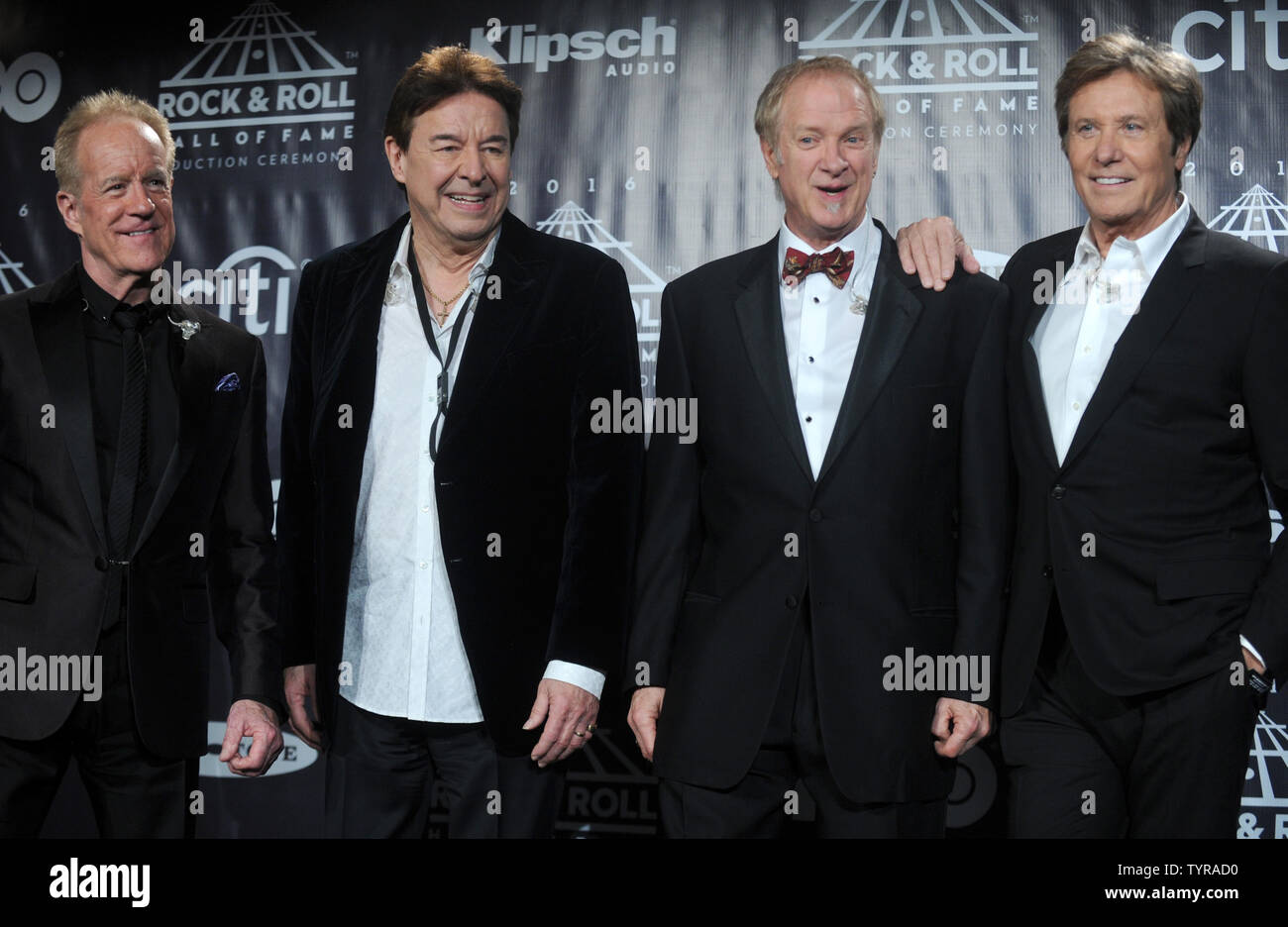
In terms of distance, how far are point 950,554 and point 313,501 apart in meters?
1.47

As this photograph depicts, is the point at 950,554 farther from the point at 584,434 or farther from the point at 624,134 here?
the point at 624,134

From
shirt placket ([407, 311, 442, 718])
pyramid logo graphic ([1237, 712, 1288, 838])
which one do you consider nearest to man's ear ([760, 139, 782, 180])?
shirt placket ([407, 311, 442, 718])

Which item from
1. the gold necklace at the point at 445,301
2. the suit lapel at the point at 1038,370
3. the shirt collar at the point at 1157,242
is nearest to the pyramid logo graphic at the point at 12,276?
the gold necklace at the point at 445,301

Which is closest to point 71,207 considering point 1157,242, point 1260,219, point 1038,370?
point 1038,370

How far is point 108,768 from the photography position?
2662 mm

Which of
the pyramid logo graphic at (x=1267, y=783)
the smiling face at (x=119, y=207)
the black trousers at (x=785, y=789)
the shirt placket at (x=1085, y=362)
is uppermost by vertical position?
the smiling face at (x=119, y=207)

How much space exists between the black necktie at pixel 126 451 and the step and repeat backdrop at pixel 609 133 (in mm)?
1039

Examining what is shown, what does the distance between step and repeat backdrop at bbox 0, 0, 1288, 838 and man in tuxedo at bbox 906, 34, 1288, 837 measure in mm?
833

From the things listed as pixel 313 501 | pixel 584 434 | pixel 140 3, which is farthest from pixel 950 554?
pixel 140 3

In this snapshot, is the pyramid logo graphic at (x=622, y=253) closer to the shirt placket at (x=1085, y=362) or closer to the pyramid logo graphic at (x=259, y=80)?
the pyramid logo graphic at (x=259, y=80)

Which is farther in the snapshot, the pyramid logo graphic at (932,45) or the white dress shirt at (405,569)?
the pyramid logo graphic at (932,45)

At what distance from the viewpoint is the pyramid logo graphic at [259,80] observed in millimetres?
3803

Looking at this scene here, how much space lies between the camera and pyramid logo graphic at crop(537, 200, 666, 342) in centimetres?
361

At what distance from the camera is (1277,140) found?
11.0ft
